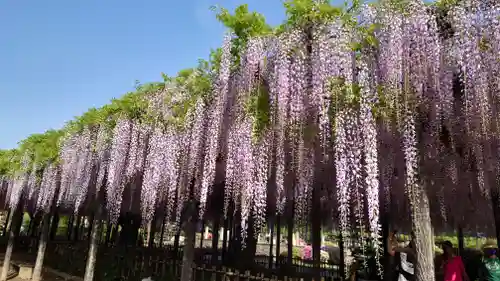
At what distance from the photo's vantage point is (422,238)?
4.18 meters

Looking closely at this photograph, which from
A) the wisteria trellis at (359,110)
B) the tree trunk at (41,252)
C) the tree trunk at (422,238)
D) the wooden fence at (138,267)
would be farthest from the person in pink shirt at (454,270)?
the tree trunk at (41,252)

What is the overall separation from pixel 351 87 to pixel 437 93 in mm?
1201

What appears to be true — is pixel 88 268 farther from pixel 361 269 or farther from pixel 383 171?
pixel 361 269

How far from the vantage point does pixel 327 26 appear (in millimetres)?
5180

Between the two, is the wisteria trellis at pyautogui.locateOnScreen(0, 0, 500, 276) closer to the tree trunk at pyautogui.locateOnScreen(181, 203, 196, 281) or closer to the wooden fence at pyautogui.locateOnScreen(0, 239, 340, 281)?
the tree trunk at pyautogui.locateOnScreen(181, 203, 196, 281)

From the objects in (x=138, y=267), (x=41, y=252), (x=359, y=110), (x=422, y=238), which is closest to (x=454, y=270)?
(x=422, y=238)

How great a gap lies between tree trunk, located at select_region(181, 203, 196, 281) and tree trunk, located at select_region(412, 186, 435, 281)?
4493mm

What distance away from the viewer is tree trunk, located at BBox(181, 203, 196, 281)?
7.09m

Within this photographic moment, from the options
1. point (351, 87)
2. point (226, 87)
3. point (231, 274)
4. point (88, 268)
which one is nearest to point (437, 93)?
point (351, 87)

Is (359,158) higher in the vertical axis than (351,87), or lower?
lower

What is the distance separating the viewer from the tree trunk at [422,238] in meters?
4.10

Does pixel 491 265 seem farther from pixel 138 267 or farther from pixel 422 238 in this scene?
pixel 138 267

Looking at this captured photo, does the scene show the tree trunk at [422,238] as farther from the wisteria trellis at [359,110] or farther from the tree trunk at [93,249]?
the tree trunk at [93,249]

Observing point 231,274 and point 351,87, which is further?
point 231,274
